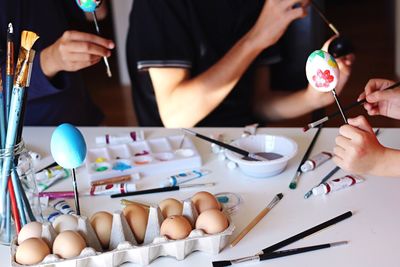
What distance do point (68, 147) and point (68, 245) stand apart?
0.15 metres

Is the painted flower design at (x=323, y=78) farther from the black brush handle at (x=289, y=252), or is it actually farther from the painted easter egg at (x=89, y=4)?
the painted easter egg at (x=89, y=4)

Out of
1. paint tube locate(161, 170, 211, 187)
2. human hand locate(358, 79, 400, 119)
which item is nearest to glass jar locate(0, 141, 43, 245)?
paint tube locate(161, 170, 211, 187)

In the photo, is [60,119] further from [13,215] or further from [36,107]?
[13,215]

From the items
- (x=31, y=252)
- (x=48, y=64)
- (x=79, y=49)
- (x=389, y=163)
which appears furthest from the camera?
(x=48, y=64)

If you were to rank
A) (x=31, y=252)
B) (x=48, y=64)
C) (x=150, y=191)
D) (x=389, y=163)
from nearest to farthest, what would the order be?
Answer: 1. (x=31, y=252)
2. (x=389, y=163)
3. (x=150, y=191)
4. (x=48, y=64)

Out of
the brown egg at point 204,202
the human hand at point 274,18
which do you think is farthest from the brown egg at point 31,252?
the human hand at point 274,18

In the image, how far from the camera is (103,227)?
0.80 metres

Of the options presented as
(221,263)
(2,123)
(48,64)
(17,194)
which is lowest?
(221,263)

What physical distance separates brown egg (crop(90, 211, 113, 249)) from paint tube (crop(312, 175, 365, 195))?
0.32m

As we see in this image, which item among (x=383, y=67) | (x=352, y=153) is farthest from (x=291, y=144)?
(x=383, y=67)

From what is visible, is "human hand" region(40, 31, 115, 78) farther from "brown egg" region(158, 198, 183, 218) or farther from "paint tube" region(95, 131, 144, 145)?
"brown egg" region(158, 198, 183, 218)

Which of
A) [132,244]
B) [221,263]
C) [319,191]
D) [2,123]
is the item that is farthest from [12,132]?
[319,191]

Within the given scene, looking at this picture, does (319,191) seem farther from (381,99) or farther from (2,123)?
(2,123)

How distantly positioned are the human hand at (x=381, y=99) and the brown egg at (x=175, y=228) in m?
0.40
